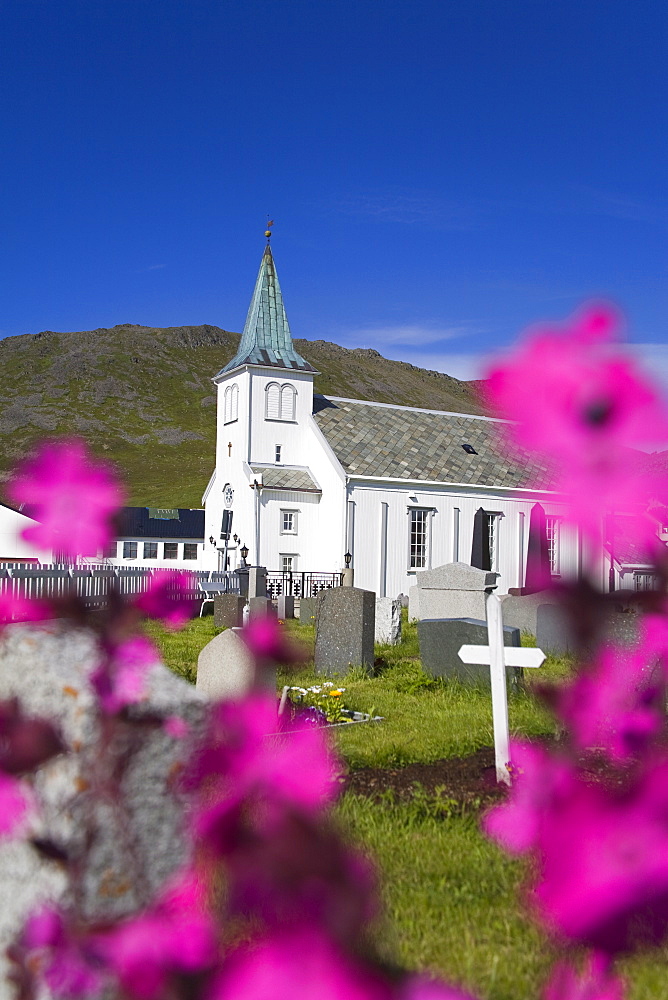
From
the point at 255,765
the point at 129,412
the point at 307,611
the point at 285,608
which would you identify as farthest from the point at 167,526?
the point at 129,412

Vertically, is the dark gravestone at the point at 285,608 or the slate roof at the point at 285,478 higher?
the slate roof at the point at 285,478

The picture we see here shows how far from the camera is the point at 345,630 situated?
38.4ft

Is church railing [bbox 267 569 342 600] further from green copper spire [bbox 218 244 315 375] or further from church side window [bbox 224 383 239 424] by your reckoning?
green copper spire [bbox 218 244 315 375]

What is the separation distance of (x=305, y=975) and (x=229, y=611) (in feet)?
56.1

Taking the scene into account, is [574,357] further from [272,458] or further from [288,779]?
[272,458]

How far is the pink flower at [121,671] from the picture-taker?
39.8 inches

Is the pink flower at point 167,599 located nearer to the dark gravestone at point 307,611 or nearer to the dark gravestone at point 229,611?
the dark gravestone at point 229,611

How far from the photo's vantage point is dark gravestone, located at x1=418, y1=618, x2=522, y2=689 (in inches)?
415

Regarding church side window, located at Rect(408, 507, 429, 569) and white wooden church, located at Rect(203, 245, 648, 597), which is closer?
white wooden church, located at Rect(203, 245, 648, 597)

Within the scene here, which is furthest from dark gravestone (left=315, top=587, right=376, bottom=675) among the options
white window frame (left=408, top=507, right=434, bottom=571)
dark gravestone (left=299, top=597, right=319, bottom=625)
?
white window frame (left=408, top=507, right=434, bottom=571)

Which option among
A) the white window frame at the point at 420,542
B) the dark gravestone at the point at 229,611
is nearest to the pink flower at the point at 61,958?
the dark gravestone at the point at 229,611

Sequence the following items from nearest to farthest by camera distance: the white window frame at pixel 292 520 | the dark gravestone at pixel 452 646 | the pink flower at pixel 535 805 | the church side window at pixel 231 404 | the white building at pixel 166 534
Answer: the pink flower at pixel 535 805, the dark gravestone at pixel 452 646, the white window frame at pixel 292 520, the church side window at pixel 231 404, the white building at pixel 166 534

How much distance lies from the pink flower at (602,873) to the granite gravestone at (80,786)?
0.85 m

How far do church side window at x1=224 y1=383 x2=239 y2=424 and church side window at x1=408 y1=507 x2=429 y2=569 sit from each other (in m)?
7.99
